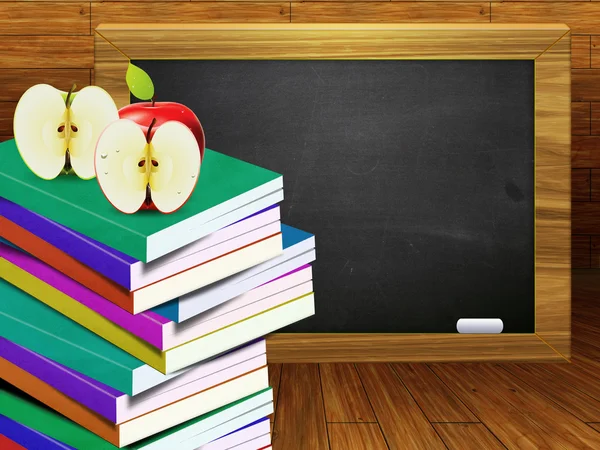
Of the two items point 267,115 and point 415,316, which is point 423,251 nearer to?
point 415,316

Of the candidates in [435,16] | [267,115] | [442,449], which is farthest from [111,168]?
[435,16]

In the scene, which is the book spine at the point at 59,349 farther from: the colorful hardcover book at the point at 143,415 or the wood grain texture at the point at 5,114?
the wood grain texture at the point at 5,114

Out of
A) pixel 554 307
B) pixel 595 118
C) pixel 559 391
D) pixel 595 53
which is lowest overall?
pixel 559 391

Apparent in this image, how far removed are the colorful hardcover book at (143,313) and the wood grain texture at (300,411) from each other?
399mm

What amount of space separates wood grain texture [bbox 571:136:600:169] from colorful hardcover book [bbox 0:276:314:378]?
2.32 meters

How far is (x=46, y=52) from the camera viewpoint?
2553 mm

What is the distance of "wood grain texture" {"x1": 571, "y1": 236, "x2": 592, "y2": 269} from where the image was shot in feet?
8.70

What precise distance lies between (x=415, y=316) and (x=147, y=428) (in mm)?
867

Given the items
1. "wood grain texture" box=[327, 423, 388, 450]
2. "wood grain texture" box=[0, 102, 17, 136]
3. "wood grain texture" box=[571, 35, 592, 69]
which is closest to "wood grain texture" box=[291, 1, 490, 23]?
"wood grain texture" box=[571, 35, 592, 69]

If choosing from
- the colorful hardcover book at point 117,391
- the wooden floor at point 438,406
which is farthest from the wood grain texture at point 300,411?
the colorful hardcover book at point 117,391

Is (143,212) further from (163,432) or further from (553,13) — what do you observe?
(553,13)

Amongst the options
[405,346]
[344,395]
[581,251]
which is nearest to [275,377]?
[344,395]

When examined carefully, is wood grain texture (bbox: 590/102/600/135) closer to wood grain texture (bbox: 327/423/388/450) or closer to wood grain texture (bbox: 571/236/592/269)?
wood grain texture (bbox: 571/236/592/269)

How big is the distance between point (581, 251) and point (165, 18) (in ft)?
6.12
